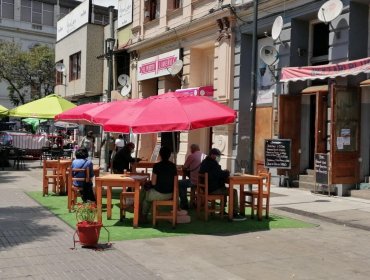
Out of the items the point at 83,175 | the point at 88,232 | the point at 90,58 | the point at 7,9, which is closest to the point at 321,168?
the point at 83,175

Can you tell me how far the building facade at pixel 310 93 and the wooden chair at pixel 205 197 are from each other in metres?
2.98

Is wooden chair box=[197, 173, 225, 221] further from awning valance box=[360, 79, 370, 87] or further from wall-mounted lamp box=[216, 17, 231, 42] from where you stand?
wall-mounted lamp box=[216, 17, 231, 42]

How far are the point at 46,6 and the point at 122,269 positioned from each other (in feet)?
198

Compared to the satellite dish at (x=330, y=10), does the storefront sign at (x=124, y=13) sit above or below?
above

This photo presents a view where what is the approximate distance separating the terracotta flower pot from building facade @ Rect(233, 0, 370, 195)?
6253 mm

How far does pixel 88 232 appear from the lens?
23.5ft

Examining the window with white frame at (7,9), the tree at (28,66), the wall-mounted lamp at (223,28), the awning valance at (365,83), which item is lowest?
the awning valance at (365,83)

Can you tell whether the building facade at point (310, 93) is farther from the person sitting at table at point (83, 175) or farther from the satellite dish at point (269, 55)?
the person sitting at table at point (83, 175)

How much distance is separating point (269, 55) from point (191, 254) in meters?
10.1

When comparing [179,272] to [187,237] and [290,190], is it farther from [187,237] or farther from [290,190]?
[290,190]

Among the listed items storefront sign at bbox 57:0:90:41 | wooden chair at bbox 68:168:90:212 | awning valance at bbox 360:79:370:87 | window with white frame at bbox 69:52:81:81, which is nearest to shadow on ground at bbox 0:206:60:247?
wooden chair at bbox 68:168:90:212

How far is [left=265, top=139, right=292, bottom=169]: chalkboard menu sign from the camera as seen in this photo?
15.0m

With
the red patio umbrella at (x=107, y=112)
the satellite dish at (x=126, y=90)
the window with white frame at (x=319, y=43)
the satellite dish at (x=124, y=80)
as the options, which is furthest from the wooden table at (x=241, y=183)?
the satellite dish at (x=124, y=80)

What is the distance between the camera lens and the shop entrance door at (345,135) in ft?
44.0
